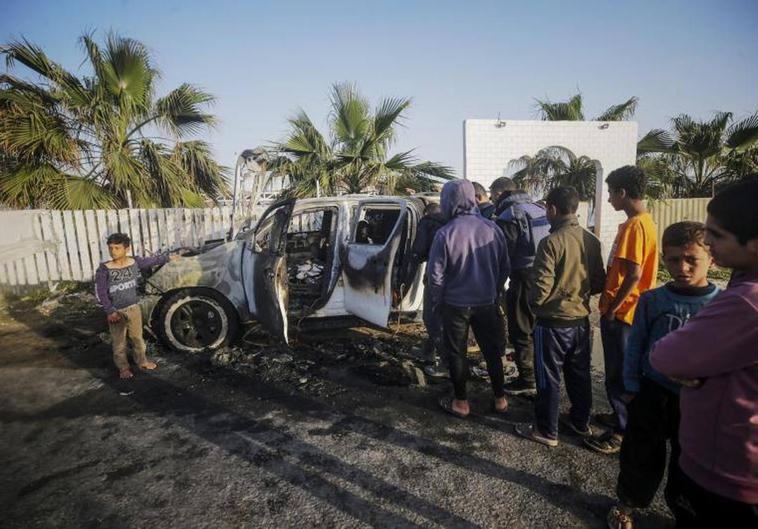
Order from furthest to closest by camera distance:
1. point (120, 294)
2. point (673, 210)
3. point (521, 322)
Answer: point (673, 210)
point (120, 294)
point (521, 322)

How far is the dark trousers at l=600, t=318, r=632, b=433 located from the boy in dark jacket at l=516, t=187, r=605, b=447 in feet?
0.43

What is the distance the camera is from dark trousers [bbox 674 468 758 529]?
1171mm

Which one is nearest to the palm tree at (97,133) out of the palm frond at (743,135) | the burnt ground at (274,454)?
the burnt ground at (274,454)

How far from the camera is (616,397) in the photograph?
2.74 metres

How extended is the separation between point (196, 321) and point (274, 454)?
2.40 meters

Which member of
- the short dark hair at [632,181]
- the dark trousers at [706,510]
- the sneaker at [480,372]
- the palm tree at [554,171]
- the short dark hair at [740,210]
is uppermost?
the palm tree at [554,171]

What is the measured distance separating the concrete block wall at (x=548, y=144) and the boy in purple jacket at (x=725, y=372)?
290 inches

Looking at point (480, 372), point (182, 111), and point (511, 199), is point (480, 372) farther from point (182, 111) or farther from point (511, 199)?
point (182, 111)

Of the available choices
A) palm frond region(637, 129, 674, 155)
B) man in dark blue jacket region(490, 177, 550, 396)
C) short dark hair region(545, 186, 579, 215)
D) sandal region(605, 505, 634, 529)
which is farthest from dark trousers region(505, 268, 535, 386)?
palm frond region(637, 129, 674, 155)

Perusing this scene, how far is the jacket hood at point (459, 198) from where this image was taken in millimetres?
3062

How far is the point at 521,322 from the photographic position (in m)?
3.63

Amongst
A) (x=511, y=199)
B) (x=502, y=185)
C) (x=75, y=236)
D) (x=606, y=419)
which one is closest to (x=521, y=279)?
(x=511, y=199)

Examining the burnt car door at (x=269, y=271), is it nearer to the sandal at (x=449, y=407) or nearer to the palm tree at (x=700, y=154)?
the sandal at (x=449, y=407)

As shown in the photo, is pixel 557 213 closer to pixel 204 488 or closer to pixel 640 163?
pixel 204 488
